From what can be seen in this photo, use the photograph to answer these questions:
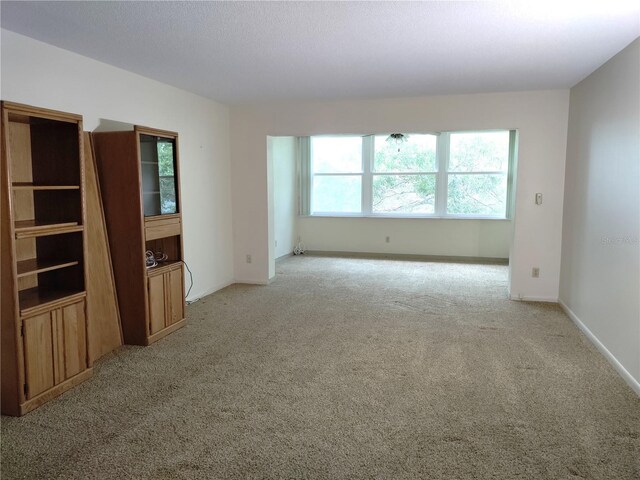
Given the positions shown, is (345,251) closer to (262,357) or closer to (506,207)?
(506,207)

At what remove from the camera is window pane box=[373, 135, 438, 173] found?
→ 786 centimetres

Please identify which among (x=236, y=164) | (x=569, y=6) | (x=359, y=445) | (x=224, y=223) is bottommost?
(x=359, y=445)

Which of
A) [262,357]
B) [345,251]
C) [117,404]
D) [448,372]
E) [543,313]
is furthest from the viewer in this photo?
[345,251]

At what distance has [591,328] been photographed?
3.82 m

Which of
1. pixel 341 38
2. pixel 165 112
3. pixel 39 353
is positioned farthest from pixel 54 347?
pixel 341 38

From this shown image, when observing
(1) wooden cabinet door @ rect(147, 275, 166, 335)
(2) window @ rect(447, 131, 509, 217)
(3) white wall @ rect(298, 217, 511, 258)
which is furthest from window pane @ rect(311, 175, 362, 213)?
(1) wooden cabinet door @ rect(147, 275, 166, 335)

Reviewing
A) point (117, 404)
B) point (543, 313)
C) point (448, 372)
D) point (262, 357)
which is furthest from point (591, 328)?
point (117, 404)

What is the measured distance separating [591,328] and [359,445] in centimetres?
262

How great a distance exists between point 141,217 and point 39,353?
4.08 feet

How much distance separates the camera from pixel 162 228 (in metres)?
3.86

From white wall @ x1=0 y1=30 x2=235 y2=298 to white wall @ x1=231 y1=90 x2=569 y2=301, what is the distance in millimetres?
337

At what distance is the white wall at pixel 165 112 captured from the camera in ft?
10.1

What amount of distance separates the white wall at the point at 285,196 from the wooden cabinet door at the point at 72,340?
4.82 metres

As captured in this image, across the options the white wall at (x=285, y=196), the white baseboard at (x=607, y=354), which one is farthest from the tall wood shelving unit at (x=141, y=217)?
the white wall at (x=285, y=196)
